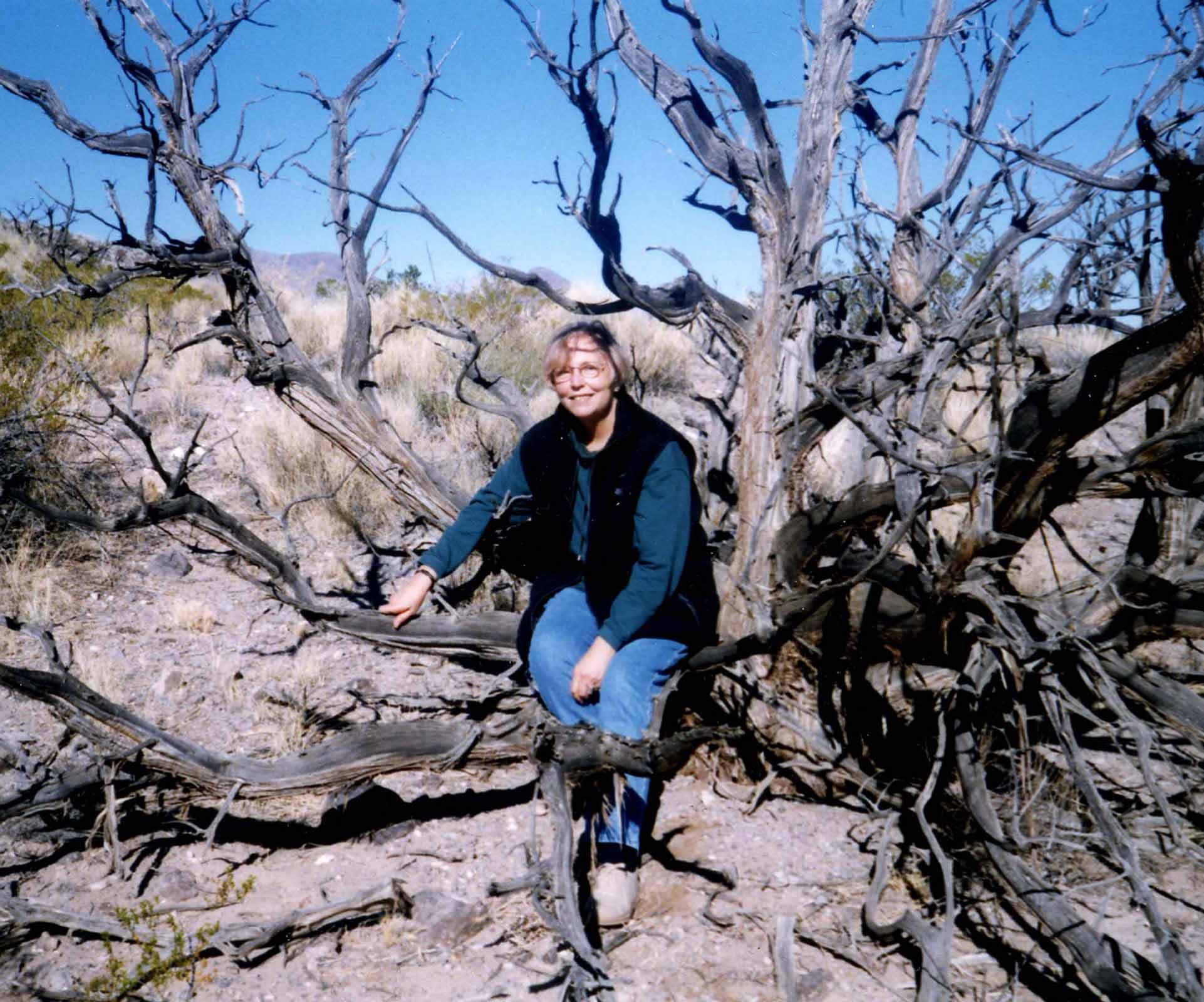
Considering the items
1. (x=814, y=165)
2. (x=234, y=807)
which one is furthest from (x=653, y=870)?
(x=814, y=165)

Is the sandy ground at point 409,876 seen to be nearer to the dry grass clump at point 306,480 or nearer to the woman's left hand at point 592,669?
the woman's left hand at point 592,669

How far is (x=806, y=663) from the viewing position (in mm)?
3145

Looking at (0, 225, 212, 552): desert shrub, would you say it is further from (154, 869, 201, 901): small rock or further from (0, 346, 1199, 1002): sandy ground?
(154, 869, 201, 901): small rock

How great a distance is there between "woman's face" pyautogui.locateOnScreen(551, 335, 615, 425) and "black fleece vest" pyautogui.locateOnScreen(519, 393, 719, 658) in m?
0.07

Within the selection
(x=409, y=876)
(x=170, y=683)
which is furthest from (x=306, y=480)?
(x=409, y=876)

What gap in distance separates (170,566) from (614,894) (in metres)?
3.86

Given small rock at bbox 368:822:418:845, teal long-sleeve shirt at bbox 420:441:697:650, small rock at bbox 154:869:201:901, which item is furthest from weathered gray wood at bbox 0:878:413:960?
teal long-sleeve shirt at bbox 420:441:697:650

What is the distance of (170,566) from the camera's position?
5.12 m

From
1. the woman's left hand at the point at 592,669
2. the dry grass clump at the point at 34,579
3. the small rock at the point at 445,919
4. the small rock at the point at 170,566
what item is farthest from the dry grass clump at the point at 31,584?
the woman's left hand at the point at 592,669

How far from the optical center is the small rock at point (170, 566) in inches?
199

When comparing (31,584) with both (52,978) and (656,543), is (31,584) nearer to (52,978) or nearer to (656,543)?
(52,978)

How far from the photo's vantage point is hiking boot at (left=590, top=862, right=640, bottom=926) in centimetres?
258

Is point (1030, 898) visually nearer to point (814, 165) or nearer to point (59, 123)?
point (814, 165)

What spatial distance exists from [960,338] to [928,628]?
3.06ft
